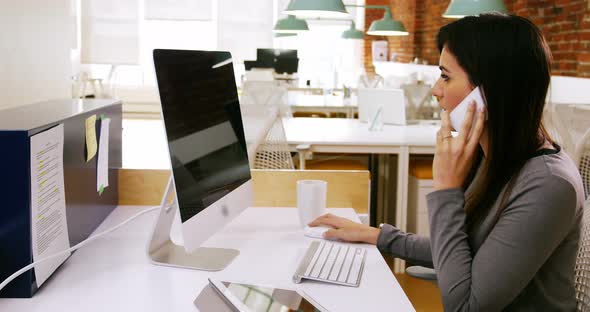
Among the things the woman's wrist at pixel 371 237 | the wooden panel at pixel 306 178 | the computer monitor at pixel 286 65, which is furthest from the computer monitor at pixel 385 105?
the computer monitor at pixel 286 65

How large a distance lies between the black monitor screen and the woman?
1.58 ft

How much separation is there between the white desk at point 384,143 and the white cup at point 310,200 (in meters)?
1.78

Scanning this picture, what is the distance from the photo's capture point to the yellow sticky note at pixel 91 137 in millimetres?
1520

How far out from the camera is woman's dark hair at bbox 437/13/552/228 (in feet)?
3.87

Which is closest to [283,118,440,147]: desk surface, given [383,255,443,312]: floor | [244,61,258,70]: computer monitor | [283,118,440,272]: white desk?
[283,118,440,272]: white desk

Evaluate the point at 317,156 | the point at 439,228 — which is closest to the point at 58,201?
the point at 439,228

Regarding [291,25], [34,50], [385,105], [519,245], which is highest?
[291,25]

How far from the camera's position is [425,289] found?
9.74ft

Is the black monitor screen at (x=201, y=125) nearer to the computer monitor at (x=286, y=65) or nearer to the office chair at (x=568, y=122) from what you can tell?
the office chair at (x=568, y=122)

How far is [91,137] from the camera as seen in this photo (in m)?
1.55

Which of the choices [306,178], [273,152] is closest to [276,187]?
[306,178]

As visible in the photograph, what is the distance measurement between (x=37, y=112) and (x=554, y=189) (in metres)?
1.10

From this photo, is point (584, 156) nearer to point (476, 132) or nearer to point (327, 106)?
point (476, 132)

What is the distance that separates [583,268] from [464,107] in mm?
391
